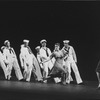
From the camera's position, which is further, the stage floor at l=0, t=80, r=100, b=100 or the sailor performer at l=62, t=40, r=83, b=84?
the sailor performer at l=62, t=40, r=83, b=84

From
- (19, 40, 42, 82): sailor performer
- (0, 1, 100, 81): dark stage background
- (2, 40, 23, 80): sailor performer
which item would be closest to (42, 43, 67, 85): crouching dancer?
(0, 1, 100, 81): dark stage background

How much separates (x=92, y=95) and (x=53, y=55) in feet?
5.67

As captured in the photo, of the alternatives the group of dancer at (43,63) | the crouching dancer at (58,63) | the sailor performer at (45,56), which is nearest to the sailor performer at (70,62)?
the group of dancer at (43,63)

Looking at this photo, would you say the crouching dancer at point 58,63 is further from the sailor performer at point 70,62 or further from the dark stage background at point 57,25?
the dark stage background at point 57,25

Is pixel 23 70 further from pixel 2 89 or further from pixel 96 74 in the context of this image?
pixel 96 74

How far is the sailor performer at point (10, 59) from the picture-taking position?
10.7 meters

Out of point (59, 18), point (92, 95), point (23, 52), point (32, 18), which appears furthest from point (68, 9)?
point (92, 95)

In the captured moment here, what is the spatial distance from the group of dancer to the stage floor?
345 mm

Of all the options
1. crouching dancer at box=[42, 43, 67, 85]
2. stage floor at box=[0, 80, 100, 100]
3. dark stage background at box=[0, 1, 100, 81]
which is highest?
dark stage background at box=[0, 1, 100, 81]

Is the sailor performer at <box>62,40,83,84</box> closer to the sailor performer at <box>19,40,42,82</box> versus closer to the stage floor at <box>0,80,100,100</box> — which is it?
the stage floor at <box>0,80,100,100</box>

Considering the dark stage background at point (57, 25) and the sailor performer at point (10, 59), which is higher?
the dark stage background at point (57, 25)

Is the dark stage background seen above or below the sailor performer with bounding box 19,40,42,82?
above

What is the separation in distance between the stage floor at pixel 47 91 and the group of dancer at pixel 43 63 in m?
0.35

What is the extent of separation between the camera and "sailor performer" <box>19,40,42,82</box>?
10.6 meters
